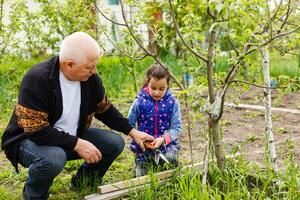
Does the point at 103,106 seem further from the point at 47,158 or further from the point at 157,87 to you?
the point at 47,158

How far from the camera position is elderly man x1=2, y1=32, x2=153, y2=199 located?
3.07 metres

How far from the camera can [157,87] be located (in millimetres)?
3645

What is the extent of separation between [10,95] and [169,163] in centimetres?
379

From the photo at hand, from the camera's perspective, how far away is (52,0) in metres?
7.82

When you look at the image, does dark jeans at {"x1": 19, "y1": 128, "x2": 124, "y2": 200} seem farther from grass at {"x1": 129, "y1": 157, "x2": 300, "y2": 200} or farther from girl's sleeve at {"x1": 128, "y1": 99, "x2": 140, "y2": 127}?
grass at {"x1": 129, "y1": 157, "x2": 300, "y2": 200}

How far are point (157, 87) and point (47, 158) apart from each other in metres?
0.99

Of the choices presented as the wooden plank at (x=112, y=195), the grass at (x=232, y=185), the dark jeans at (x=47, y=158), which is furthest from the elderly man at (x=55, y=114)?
the grass at (x=232, y=185)

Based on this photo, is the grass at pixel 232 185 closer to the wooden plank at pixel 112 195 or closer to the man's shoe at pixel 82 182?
the wooden plank at pixel 112 195

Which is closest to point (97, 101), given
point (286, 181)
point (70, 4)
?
point (286, 181)

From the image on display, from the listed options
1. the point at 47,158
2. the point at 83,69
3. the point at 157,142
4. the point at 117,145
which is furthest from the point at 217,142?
the point at 47,158

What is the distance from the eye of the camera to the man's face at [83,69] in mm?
3086

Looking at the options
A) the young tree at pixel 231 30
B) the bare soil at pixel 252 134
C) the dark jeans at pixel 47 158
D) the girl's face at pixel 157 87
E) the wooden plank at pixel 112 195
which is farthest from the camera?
the bare soil at pixel 252 134

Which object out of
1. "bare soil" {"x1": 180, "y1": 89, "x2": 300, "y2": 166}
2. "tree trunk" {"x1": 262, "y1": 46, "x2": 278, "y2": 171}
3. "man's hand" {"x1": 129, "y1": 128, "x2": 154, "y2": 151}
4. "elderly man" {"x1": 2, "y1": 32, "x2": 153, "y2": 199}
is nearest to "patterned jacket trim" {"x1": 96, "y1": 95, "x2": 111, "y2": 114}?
"elderly man" {"x1": 2, "y1": 32, "x2": 153, "y2": 199}

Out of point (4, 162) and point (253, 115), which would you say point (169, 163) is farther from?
point (253, 115)
